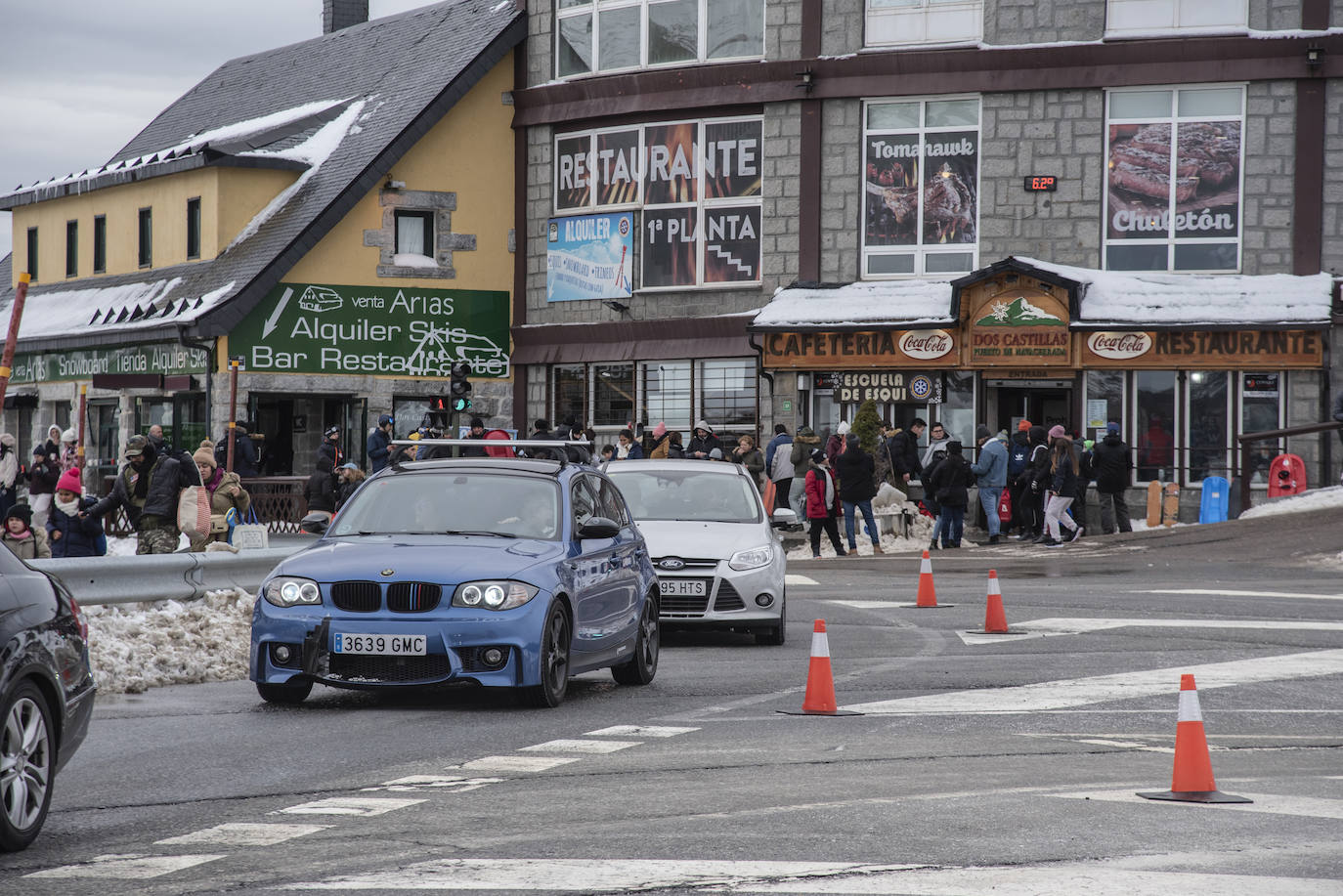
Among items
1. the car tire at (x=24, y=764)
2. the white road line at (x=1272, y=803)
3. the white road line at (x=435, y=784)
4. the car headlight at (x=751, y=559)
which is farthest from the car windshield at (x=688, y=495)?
the car tire at (x=24, y=764)

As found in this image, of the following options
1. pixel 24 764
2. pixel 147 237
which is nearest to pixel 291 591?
pixel 24 764

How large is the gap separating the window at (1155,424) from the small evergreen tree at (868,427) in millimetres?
5277

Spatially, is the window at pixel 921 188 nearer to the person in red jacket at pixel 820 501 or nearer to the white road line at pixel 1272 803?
the person in red jacket at pixel 820 501

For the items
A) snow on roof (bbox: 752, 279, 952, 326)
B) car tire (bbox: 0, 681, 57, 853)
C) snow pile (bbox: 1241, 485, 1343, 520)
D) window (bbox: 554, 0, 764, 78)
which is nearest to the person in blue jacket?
snow pile (bbox: 1241, 485, 1343, 520)

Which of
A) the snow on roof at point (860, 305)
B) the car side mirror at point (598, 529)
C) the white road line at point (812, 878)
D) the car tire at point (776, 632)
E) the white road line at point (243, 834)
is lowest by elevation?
the car tire at point (776, 632)

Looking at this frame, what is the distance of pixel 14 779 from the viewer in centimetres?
659

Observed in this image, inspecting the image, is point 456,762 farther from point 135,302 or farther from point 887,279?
point 135,302

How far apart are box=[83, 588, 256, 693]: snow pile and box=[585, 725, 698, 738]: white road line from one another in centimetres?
381

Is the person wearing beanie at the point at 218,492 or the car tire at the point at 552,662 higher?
the person wearing beanie at the point at 218,492

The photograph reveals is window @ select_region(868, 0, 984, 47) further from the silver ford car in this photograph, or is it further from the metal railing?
the silver ford car

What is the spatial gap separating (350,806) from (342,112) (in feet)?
114

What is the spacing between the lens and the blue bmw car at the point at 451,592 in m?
10.5

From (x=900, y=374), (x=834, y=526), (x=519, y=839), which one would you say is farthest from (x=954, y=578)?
(x=519, y=839)

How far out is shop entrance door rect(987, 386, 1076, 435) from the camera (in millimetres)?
32812
